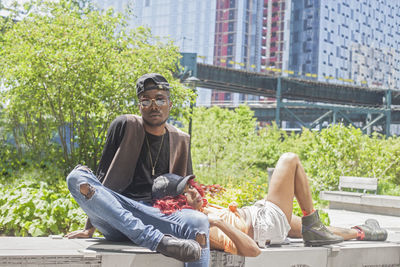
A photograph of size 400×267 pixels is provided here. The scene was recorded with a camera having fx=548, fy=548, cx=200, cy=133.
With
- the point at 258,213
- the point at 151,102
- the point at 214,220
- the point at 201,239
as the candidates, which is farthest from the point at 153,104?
the point at 258,213

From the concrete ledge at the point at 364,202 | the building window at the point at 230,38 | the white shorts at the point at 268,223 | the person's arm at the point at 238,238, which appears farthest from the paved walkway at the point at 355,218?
the building window at the point at 230,38

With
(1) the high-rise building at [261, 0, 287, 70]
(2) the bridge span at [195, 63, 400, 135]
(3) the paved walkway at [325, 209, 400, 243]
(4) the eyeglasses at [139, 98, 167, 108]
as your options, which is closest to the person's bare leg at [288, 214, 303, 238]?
(4) the eyeglasses at [139, 98, 167, 108]

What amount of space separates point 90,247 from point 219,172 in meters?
13.0

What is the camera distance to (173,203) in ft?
12.6

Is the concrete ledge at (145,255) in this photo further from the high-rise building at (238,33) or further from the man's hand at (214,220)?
the high-rise building at (238,33)

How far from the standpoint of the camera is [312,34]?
126 metres

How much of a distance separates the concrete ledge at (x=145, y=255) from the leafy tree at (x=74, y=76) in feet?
21.2

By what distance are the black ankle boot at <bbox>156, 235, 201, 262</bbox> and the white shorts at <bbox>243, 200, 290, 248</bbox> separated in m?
0.99

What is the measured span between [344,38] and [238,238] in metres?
133

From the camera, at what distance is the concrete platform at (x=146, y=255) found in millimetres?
3474

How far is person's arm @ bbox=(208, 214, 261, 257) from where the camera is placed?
3.93m

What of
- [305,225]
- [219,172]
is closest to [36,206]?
[305,225]

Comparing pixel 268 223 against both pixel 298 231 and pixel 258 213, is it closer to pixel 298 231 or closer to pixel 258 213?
pixel 258 213

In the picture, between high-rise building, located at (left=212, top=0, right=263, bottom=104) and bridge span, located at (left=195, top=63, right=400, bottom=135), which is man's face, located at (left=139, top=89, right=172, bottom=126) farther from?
high-rise building, located at (left=212, top=0, right=263, bottom=104)
